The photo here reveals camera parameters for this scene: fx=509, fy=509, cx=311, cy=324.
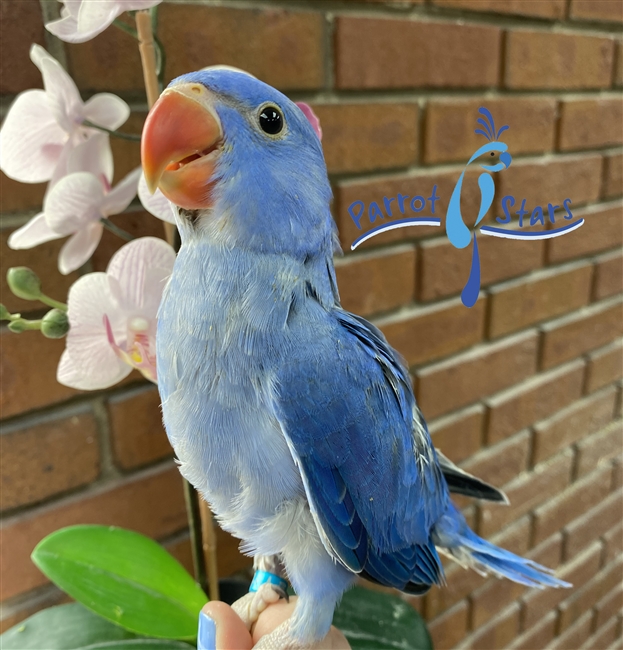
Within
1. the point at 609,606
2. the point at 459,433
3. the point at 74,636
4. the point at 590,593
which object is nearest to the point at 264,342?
the point at 74,636

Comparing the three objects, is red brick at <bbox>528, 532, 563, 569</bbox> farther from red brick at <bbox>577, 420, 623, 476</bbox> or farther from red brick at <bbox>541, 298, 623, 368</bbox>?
red brick at <bbox>541, 298, 623, 368</bbox>

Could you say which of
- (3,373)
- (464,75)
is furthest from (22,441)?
(464,75)

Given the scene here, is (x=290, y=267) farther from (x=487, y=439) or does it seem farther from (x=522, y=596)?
(x=522, y=596)

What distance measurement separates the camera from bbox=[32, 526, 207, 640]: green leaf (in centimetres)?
41

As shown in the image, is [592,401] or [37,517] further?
[592,401]

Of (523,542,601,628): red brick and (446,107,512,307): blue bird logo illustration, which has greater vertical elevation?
(446,107,512,307): blue bird logo illustration

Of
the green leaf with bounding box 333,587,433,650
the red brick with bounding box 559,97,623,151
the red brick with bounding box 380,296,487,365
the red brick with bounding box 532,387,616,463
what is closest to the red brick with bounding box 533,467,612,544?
the red brick with bounding box 532,387,616,463

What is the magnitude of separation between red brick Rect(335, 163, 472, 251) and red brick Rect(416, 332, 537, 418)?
21cm

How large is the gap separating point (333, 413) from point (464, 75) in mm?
544

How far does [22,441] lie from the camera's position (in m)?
0.49

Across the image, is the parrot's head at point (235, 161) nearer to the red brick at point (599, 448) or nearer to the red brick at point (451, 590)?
the red brick at point (451, 590)

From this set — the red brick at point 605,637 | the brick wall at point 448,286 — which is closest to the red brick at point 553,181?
the brick wall at point 448,286

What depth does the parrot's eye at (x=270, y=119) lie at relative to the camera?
0.31 metres

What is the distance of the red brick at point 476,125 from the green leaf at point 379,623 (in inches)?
21.1
